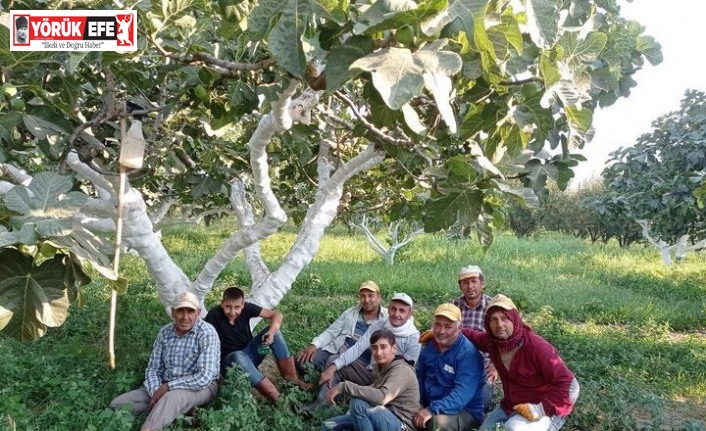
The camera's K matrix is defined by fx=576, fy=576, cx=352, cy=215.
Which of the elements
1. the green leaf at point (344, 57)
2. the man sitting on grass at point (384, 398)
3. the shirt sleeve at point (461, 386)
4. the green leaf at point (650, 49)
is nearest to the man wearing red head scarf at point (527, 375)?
the shirt sleeve at point (461, 386)

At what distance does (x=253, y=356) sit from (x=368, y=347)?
85 centimetres

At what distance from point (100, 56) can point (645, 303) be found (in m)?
8.20

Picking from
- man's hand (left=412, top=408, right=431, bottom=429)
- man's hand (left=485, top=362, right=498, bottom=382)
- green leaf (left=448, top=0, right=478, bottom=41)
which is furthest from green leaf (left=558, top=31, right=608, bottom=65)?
man's hand (left=485, top=362, right=498, bottom=382)

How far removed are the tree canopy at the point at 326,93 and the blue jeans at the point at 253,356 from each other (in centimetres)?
35

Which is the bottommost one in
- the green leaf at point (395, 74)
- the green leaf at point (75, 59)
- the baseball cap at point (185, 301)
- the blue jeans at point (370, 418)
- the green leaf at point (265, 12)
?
the blue jeans at point (370, 418)

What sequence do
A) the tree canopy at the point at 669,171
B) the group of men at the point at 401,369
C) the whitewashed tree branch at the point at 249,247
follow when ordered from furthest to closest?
the tree canopy at the point at 669,171 → the whitewashed tree branch at the point at 249,247 → the group of men at the point at 401,369

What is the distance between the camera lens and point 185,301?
3.58m

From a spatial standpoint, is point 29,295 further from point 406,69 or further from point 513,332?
point 513,332

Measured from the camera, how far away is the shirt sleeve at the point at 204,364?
11.6ft

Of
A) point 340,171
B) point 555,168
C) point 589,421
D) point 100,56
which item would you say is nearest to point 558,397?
point 589,421

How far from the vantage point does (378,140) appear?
2898 millimetres

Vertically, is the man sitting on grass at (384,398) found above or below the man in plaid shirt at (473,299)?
below

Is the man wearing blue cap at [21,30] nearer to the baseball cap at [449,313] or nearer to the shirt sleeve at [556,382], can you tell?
the baseball cap at [449,313]

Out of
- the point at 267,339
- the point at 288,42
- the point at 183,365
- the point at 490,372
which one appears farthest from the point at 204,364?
the point at 288,42
